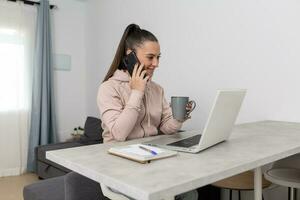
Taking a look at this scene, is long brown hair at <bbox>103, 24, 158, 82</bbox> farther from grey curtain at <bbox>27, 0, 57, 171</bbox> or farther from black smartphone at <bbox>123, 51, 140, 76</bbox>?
grey curtain at <bbox>27, 0, 57, 171</bbox>

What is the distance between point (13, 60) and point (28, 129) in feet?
2.82

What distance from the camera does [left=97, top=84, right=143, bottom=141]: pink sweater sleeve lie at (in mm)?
1282

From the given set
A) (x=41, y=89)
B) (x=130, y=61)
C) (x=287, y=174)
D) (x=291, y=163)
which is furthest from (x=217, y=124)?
(x=41, y=89)

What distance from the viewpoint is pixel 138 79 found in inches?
54.0

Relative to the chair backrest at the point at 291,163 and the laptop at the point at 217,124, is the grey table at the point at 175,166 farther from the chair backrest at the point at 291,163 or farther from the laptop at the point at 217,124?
the chair backrest at the point at 291,163

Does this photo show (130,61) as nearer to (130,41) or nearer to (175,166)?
(130,41)

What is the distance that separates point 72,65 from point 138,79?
2944 millimetres

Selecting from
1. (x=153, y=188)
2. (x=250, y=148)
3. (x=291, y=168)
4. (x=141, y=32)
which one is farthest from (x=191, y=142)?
(x=291, y=168)

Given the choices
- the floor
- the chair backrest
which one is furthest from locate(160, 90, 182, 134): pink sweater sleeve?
the floor

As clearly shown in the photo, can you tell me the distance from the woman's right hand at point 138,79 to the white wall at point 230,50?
1.09 metres

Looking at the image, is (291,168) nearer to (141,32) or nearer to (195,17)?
(141,32)

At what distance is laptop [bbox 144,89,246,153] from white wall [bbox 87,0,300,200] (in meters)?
0.97

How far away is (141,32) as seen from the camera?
154 centimetres

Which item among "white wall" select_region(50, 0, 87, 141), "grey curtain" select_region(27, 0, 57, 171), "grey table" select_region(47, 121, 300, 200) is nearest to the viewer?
"grey table" select_region(47, 121, 300, 200)
